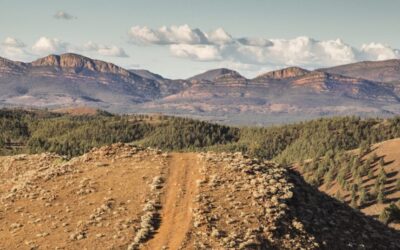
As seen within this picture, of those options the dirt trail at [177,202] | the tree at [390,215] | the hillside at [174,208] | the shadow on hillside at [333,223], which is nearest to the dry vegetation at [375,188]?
the tree at [390,215]

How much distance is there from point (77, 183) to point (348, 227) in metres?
27.2

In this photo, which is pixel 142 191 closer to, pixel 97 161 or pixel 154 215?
pixel 154 215

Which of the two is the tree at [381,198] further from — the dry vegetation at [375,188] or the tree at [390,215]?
the tree at [390,215]

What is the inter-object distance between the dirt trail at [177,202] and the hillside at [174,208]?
9 cm

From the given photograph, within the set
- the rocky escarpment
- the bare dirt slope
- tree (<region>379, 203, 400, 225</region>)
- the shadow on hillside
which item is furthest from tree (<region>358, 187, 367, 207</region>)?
the bare dirt slope

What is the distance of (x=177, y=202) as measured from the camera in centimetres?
4669

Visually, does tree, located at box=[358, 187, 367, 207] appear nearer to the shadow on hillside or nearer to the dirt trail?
A: the shadow on hillside

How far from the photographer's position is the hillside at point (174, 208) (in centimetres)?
4141

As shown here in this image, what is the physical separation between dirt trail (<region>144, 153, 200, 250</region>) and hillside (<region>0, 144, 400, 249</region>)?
0.09 metres

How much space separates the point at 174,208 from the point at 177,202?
107cm

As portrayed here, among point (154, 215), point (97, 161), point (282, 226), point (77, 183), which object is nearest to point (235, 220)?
point (282, 226)

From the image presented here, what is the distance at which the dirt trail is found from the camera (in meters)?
40.4

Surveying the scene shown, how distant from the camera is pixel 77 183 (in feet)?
170

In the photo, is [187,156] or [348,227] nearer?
[348,227]
